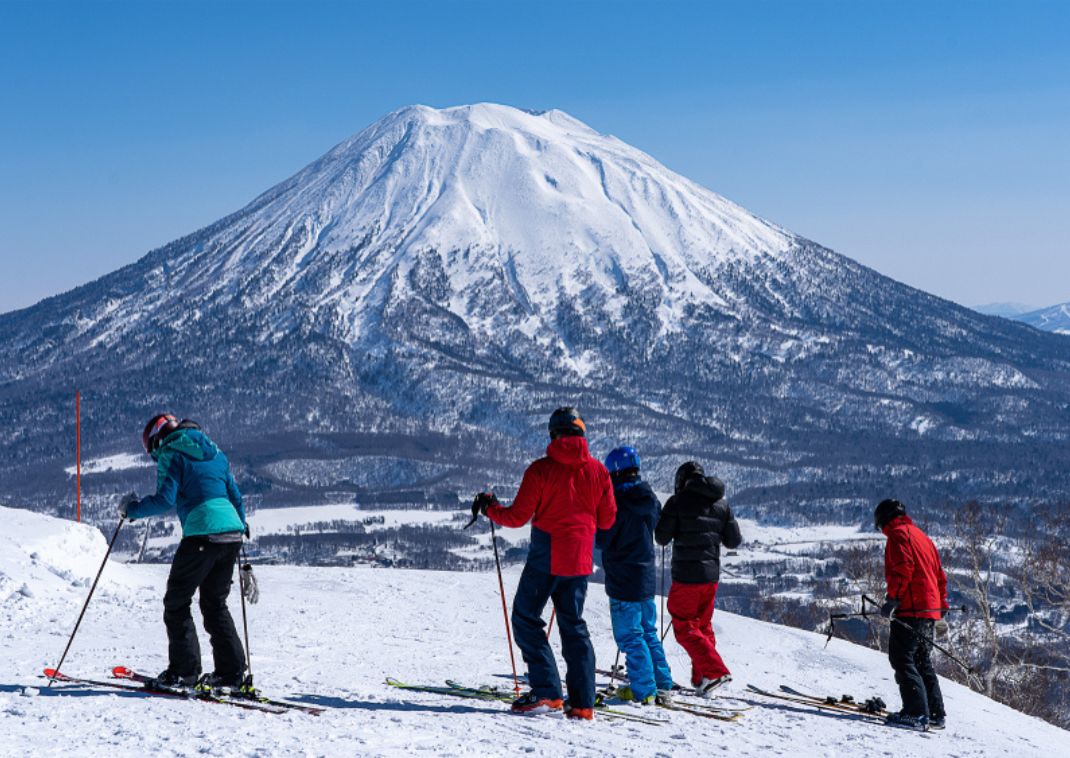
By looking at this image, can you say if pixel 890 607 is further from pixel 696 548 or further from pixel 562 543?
pixel 562 543

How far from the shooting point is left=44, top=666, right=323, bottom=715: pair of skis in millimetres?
8352

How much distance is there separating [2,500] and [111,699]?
17719cm

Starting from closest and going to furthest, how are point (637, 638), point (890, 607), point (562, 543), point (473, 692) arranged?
point (562, 543) → point (637, 638) → point (473, 692) → point (890, 607)

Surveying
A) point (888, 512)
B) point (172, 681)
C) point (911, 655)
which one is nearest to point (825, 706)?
point (911, 655)

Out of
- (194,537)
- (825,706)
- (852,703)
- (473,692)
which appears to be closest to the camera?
(194,537)

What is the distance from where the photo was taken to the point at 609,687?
393 inches

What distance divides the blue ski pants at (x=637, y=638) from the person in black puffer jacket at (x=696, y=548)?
16.0 inches

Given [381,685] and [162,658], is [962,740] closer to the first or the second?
[381,685]

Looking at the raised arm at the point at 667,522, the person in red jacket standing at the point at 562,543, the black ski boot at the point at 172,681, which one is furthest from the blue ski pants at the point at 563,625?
the black ski boot at the point at 172,681

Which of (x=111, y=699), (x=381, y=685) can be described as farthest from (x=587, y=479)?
(x=111, y=699)

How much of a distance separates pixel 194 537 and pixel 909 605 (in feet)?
18.7

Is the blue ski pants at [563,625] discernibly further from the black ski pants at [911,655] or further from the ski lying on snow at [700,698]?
the black ski pants at [911,655]

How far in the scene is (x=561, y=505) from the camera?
8.66 meters

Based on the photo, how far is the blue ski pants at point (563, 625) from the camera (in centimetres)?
871
